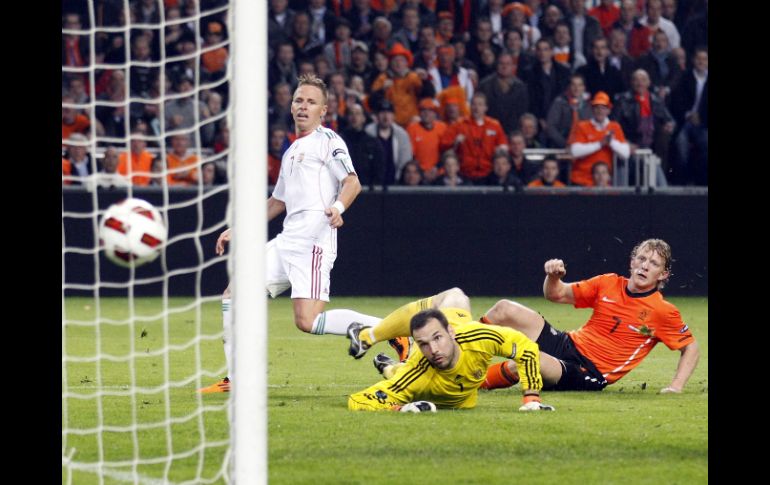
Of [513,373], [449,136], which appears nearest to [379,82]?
[449,136]

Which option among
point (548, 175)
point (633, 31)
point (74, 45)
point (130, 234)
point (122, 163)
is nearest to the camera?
point (130, 234)

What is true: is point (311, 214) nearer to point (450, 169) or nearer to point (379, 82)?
point (450, 169)

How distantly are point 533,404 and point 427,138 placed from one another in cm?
796

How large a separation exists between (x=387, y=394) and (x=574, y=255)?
7.64 m

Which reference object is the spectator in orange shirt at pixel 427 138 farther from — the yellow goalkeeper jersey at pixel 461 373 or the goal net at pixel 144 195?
the yellow goalkeeper jersey at pixel 461 373

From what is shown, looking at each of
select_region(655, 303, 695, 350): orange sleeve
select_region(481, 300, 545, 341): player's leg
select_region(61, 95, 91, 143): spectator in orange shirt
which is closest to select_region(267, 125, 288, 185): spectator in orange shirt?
select_region(61, 95, 91, 143): spectator in orange shirt

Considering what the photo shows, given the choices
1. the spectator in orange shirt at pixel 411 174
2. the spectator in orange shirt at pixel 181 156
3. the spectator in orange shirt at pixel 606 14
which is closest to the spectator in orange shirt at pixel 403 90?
the spectator in orange shirt at pixel 411 174

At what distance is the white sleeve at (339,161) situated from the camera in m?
8.04

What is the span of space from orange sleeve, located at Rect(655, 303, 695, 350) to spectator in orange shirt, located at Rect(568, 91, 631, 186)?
6.81 m

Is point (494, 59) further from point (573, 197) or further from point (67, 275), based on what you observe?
point (67, 275)

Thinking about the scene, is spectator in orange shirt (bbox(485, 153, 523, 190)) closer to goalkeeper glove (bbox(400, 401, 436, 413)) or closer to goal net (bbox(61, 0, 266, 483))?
goal net (bbox(61, 0, 266, 483))

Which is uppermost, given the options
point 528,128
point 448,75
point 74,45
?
point 74,45

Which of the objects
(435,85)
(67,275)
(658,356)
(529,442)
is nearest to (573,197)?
(435,85)

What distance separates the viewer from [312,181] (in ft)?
26.8
